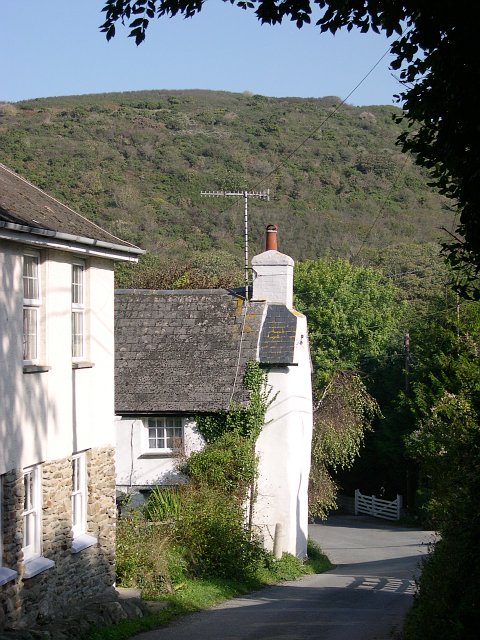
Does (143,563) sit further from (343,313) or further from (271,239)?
(343,313)

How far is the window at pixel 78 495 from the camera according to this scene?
695 inches

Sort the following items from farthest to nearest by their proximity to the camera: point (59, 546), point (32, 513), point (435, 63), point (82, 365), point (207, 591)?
point (207, 591) < point (82, 365) < point (59, 546) < point (32, 513) < point (435, 63)

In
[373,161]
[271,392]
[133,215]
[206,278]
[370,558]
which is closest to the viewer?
[271,392]

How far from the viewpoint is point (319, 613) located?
59.7 feet

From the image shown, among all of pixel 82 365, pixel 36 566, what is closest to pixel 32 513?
pixel 36 566

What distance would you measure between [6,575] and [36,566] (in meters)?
1.16

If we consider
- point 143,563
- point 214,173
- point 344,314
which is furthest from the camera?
A: point 214,173

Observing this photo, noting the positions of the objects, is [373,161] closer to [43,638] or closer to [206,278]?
[206,278]

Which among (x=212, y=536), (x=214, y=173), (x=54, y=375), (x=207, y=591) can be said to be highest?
(x=214, y=173)

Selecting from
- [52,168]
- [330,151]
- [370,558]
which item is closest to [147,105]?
[330,151]

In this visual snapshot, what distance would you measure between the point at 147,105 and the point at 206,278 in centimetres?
8696

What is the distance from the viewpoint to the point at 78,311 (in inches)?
699

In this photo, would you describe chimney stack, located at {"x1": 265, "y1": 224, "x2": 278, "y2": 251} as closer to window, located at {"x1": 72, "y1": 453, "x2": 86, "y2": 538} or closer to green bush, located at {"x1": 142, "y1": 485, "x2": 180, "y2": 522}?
green bush, located at {"x1": 142, "y1": 485, "x2": 180, "y2": 522}

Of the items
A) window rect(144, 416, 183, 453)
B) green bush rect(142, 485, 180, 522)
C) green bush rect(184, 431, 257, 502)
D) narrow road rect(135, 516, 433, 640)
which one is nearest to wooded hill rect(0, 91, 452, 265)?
narrow road rect(135, 516, 433, 640)
